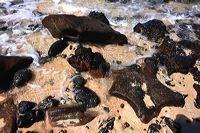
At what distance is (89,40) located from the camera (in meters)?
9.11

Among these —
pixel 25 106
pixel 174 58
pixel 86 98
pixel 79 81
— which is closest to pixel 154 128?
pixel 86 98

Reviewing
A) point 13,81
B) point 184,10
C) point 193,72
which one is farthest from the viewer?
point 184,10

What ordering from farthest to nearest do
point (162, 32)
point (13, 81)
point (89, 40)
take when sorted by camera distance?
point (162, 32) < point (89, 40) < point (13, 81)

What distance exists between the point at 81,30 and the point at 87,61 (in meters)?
0.97

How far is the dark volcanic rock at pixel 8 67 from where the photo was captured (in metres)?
7.91

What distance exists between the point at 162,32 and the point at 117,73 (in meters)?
2.46

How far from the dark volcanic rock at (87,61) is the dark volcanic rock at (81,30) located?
500 mm

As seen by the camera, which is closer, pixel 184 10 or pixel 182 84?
pixel 182 84

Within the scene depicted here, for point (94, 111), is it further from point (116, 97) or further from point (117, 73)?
point (117, 73)

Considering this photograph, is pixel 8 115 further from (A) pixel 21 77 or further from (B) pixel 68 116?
(B) pixel 68 116

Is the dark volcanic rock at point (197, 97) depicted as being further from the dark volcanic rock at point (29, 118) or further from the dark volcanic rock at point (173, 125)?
the dark volcanic rock at point (29, 118)

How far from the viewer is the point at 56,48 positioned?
8867mm

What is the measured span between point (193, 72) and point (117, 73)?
200 centimetres

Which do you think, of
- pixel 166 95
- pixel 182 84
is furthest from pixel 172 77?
pixel 166 95
